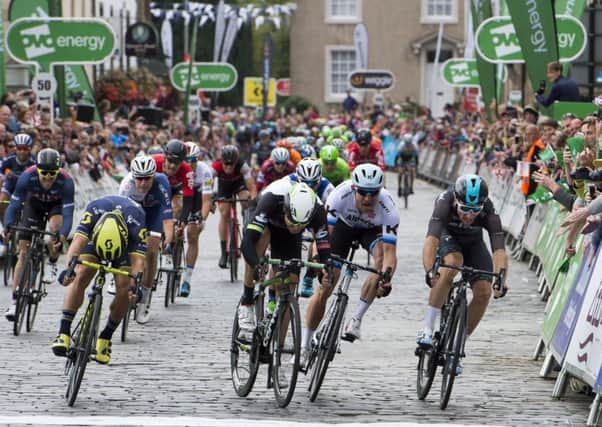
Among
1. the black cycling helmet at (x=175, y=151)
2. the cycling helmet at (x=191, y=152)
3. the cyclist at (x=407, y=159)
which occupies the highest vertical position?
the black cycling helmet at (x=175, y=151)

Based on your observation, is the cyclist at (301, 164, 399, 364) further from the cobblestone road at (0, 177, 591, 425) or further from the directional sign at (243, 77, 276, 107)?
the directional sign at (243, 77, 276, 107)

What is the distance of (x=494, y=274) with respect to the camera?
11.3 meters

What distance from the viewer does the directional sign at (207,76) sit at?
46.9 metres

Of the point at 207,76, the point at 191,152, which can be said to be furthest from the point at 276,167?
the point at 207,76

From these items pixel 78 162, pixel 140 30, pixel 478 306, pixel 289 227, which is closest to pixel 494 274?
pixel 478 306

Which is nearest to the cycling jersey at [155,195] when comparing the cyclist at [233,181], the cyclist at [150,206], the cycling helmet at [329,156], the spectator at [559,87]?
the cyclist at [150,206]

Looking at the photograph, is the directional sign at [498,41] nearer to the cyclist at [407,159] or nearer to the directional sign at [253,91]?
the cyclist at [407,159]

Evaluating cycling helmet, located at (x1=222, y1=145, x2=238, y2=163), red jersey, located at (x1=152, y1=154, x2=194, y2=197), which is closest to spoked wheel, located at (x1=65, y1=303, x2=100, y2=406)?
red jersey, located at (x1=152, y1=154, x2=194, y2=197)

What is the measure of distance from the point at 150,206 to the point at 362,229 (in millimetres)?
2882

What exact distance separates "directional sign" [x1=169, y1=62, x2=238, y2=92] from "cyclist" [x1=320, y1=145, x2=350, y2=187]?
26171 millimetres

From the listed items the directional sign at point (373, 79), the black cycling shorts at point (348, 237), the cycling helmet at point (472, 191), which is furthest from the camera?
the directional sign at point (373, 79)

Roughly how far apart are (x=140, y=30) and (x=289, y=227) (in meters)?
32.8

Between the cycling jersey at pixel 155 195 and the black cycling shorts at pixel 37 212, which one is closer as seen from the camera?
the cycling jersey at pixel 155 195

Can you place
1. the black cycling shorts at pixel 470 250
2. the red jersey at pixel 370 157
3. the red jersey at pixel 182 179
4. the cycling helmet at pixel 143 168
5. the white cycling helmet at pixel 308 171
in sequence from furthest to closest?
the red jersey at pixel 370 157, the red jersey at pixel 182 179, the cycling helmet at pixel 143 168, the white cycling helmet at pixel 308 171, the black cycling shorts at pixel 470 250
